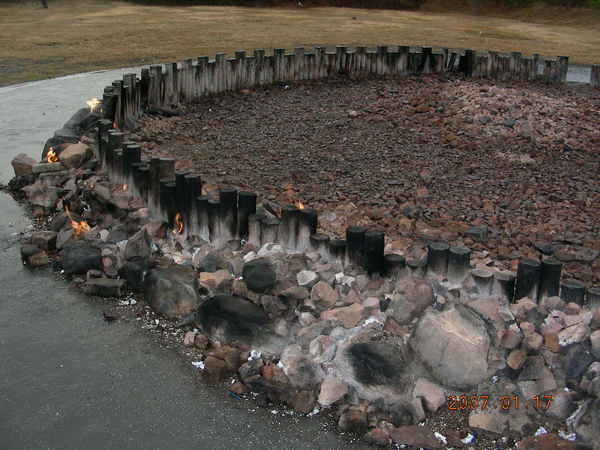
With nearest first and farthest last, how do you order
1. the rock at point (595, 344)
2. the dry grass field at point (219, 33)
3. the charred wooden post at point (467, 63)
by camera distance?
the rock at point (595, 344)
the charred wooden post at point (467, 63)
the dry grass field at point (219, 33)

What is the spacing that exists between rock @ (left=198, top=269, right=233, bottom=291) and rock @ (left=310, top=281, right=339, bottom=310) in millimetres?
849

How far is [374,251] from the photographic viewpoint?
19.1ft

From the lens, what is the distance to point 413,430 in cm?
480

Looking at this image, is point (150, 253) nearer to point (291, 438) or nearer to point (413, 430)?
point (291, 438)

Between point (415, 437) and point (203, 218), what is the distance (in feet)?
10.2

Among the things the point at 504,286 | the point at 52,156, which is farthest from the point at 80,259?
the point at 504,286

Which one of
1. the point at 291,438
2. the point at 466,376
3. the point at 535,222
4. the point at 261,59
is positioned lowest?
the point at 291,438

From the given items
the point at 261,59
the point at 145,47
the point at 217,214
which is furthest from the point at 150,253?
the point at 145,47

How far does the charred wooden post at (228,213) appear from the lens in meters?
6.69

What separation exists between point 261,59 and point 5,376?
9184mm

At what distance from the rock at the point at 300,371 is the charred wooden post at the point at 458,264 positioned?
4.22ft

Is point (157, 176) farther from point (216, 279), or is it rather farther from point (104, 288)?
point (216, 279)

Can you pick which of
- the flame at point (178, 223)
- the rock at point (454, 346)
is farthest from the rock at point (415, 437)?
the flame at point (178, 223)
